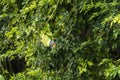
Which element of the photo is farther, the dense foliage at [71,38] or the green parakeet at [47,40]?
the green parakeet at [47,40]

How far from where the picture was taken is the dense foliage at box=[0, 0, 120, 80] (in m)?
2.30

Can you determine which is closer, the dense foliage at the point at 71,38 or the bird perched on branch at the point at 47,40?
the dense foliage at the point at 71,38

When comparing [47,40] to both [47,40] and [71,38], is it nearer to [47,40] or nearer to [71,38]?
[47,40]

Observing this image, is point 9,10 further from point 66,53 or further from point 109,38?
point 109,38

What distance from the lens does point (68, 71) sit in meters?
2.63

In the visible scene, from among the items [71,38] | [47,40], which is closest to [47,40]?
[47,40]

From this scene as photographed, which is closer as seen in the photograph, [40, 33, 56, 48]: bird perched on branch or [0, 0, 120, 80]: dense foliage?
[0, 0, 120, 80]: dense foliage

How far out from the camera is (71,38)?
8.43 ft

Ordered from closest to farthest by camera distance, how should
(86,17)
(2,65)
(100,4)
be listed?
(100,4) → (86,17) → (2,65)

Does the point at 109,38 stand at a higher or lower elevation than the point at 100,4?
lower

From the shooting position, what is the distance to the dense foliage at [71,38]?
2.30 meters

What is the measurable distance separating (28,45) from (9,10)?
60 cm

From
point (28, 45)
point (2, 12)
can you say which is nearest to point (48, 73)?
point (28, 45)

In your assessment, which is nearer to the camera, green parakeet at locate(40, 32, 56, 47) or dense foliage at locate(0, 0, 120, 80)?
dense foliage at locate(0, 0, 120, 80)
